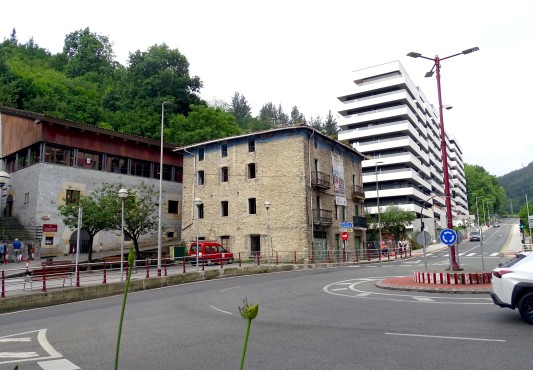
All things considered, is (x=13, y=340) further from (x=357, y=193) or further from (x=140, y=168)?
(x=357, y=193)

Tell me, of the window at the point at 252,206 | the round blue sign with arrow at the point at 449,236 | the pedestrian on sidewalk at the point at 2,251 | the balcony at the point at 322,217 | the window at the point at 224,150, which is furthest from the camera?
the window at the point at 224,150

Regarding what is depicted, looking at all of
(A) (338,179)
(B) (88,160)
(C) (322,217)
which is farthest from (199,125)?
(C) (322,217)

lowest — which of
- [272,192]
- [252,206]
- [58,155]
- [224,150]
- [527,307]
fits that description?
[527,307]

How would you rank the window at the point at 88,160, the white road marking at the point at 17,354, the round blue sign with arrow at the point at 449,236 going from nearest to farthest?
Result: 1. the white road marking at the point at 17,354
2. the round blue sign with arrow at the point at 449,236
3. the window at the point at 88,160

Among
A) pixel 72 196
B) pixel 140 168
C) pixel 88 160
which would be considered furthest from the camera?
pixel 140 168

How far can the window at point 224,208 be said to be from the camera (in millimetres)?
39969

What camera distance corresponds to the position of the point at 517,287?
8703 millimetres

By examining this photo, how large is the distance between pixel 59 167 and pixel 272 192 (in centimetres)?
1812

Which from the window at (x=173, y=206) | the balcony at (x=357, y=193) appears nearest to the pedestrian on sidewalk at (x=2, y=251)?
the window at (x=173, y=206)

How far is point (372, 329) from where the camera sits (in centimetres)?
856

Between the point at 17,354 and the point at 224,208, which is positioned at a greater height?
the point at 224,208

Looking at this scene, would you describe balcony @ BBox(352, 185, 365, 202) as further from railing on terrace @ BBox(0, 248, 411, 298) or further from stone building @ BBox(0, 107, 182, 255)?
stone building @ BBox(0, 107, 182, 255)

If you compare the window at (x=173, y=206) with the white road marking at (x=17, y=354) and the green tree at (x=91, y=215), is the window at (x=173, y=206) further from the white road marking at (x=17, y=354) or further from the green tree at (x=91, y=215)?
the white road marking at (x=17, y=354)

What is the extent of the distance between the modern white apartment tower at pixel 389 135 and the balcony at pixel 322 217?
110 feet
